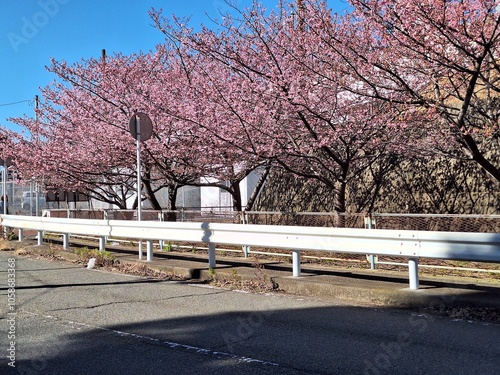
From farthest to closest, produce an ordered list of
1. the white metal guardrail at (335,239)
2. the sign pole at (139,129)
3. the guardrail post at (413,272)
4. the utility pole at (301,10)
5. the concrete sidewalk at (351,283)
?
the sign pole at (139,129), the utility pole at (301,10), the guardrail post at (413,272), the concrete sidewalk at (351,283), the white metal guardrail at (335,239)

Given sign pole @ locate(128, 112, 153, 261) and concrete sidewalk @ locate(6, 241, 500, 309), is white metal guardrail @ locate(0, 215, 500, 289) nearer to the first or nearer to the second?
concrete sidewalk @ locate(6, 241, 500, 309)

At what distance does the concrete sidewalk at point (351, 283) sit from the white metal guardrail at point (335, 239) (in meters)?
0.30

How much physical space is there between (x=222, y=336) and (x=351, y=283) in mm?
2650

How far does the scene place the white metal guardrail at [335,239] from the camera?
640 cm

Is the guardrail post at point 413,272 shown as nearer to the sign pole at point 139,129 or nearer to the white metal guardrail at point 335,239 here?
the white metal guardrail at point 335,239

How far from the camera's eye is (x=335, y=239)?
7.64 metres

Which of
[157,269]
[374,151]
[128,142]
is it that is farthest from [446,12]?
[128,142]

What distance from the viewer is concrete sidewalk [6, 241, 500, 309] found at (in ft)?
21.8
